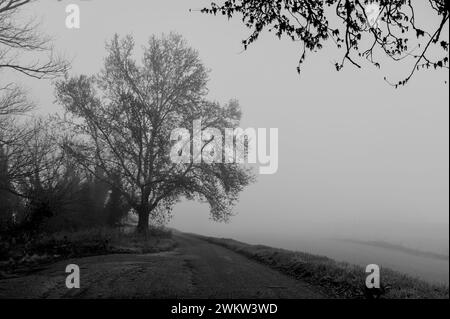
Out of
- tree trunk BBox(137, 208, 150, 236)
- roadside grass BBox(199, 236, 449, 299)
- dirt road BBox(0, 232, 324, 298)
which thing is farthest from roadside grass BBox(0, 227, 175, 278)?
roadside grass BBox(199, 236, 449, 299)

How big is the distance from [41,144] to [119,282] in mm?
21877

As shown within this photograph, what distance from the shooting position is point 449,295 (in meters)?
11.4

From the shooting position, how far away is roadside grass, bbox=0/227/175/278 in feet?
50.8

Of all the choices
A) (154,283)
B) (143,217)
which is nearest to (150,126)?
(143,217)

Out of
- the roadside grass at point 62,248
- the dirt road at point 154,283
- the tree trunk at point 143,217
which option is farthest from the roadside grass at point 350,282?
the tree trunk at point 143,217

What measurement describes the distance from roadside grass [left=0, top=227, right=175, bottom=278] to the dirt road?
2016 millimetres

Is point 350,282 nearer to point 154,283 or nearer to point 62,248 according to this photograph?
point 154,283

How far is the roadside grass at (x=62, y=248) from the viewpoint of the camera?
15.5 m

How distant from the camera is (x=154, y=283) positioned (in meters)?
11.2

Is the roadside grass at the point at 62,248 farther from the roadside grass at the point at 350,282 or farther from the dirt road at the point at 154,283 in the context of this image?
the roadside grass at the point at 350,282

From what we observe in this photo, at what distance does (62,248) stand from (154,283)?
9.76 m

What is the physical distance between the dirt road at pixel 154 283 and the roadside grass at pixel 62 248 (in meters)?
2.02
